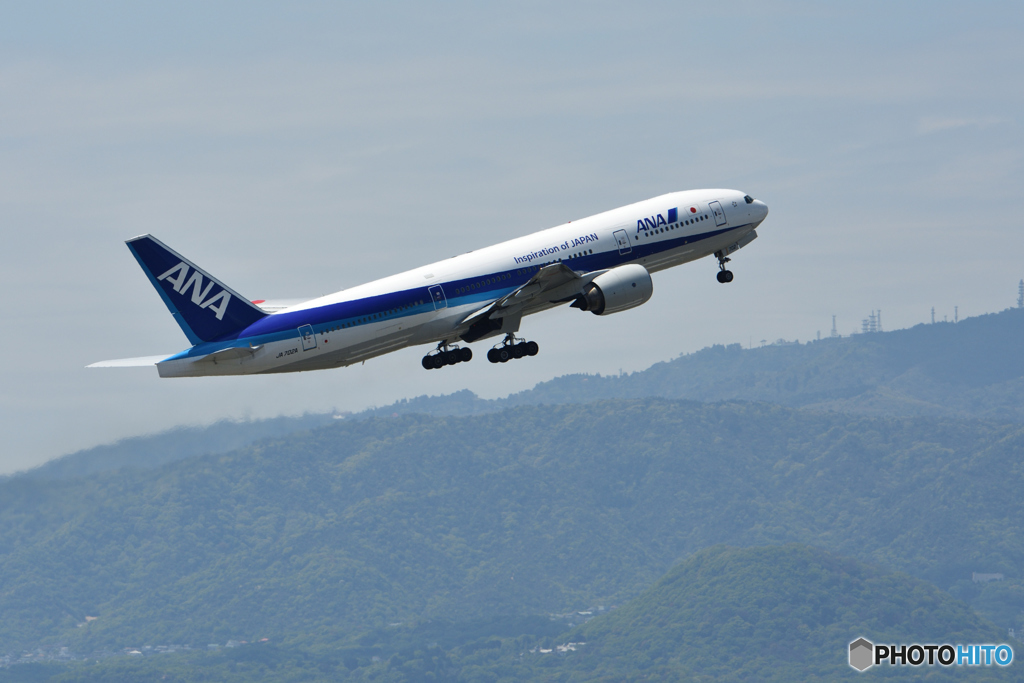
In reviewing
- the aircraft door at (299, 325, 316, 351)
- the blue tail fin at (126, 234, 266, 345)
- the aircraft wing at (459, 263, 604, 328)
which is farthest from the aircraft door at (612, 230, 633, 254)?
the blue tail fin at (126, 234, 266, 345)

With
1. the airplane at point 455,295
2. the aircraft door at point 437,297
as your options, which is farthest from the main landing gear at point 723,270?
the aircraft door at point 437,297

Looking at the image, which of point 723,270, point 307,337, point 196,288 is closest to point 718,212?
point 723,270

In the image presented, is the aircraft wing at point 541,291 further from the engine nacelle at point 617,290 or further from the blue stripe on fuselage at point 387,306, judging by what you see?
the engine nacelle at point 617,290

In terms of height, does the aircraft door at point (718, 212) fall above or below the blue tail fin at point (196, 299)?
above

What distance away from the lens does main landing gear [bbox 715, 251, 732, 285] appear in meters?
74.1

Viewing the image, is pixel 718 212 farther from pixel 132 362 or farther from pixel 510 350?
pixel 132 362

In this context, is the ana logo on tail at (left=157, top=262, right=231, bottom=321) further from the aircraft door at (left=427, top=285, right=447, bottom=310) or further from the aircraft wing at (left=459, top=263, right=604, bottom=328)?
the aircraft wing at (left=459, top=263, right=604, bottom=328)

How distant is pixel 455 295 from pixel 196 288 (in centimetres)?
1282

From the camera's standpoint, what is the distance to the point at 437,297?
205 ft

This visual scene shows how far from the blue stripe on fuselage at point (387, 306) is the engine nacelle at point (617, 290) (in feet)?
5.29

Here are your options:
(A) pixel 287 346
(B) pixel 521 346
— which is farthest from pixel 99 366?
(B) pixel 521 346

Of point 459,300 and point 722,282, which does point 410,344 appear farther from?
point 722,282

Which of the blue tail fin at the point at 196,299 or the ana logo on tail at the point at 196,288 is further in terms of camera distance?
the ana logo on tail at the point at 196,288

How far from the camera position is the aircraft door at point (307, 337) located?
59.3m
